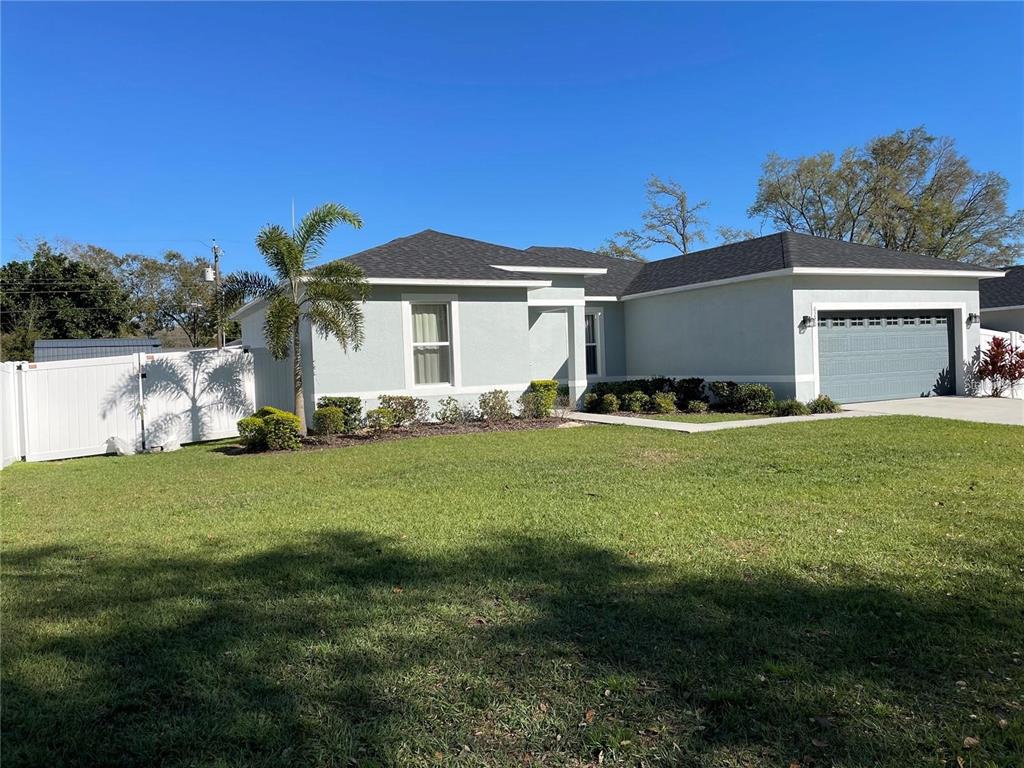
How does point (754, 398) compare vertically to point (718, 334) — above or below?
below

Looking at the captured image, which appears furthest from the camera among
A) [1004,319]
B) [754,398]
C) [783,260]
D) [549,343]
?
[1004,319]

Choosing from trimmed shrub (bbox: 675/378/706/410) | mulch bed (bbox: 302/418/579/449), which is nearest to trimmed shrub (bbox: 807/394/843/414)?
trimmed shrub (bbox: 675/378/706/410)

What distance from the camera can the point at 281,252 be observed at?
1272cm

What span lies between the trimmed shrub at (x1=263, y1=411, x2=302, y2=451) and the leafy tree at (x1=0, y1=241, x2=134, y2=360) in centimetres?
3094

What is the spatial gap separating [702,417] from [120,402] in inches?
482

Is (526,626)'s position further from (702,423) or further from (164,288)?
(164,288)

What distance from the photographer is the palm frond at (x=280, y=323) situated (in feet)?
40.0

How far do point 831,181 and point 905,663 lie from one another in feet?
135

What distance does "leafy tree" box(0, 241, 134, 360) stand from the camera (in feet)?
118

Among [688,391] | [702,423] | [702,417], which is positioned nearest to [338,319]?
[702,423]

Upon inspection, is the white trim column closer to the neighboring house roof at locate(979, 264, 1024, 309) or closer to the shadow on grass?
the shadow on grass

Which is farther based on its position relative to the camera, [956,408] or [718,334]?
[718,334]

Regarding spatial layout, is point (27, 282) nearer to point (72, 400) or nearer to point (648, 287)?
point (72, 400)

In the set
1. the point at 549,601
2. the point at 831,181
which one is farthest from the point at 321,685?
the point at 831,181
